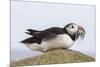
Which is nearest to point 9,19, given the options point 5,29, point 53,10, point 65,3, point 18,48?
point 5,29

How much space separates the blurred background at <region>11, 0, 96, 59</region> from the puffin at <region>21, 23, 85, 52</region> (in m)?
0.05

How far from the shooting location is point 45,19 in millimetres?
2648

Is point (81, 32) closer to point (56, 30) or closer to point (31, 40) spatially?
point (56, 30)

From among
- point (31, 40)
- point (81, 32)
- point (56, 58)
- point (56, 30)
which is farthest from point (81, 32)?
point (31, 40)

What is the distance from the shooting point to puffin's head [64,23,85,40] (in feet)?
8.98

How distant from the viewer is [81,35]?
2.82 metres

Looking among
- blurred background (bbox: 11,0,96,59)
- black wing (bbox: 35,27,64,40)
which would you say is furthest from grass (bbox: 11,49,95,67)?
black wing (bbox: 35,27,64,40)

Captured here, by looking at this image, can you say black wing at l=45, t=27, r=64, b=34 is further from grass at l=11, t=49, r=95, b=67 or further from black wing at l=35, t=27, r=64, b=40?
grass at l=11, t=49, r=95, b=67

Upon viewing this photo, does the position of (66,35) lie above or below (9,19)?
below

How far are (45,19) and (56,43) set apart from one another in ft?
1.01

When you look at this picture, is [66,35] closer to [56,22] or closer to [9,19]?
[56,22]

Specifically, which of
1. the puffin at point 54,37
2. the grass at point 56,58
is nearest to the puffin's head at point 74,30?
the puffin at point 54,37

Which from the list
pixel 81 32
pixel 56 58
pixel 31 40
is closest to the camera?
pixel 31 40

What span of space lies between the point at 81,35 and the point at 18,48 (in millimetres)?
801
